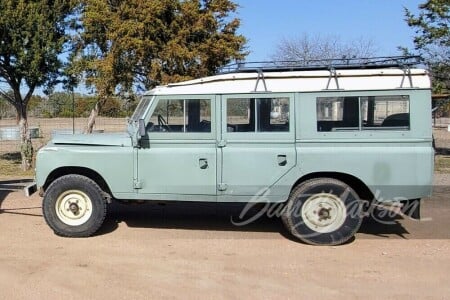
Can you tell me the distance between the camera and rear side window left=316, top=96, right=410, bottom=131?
674cm

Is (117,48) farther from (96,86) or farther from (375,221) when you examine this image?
(375,221)

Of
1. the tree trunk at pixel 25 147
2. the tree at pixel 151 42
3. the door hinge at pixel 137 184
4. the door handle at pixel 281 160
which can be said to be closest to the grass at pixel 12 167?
the tree trunk at pixel 25 147

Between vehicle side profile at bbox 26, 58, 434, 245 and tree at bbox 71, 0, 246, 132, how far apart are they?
640 centimetres

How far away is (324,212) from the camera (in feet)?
22.4

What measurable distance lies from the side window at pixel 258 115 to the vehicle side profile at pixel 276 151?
0.01 metres

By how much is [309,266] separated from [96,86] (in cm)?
953

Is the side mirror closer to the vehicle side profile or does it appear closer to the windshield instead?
the vehicle side profile

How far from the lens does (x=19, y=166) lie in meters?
16.2

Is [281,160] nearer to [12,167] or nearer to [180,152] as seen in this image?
[180,152]

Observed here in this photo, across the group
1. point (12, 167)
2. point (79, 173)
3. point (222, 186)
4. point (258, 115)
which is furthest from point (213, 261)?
point (12, 167)

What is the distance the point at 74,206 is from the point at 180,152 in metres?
1.57

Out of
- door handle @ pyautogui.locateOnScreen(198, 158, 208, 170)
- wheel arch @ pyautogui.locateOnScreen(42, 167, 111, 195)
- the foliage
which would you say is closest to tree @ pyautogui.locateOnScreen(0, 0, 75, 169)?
the foliage

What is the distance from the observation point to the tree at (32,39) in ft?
44.0

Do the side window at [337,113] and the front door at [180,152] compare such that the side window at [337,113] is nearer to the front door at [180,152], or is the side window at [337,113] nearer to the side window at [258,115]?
the side window at [258,115]
